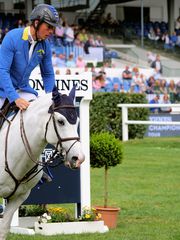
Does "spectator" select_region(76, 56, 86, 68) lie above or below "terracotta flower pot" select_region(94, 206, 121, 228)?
above

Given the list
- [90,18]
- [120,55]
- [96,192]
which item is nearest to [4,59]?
[96,192]

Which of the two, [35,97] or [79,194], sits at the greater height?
[35,97]

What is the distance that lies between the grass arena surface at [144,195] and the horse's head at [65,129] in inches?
89.8

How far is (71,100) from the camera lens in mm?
7441

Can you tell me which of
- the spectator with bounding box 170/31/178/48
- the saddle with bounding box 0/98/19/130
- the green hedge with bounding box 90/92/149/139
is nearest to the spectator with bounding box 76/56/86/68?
the green hedge with bounding box 90/92/149/139

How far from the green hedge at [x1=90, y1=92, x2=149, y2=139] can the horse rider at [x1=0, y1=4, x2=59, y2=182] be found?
16798 mm

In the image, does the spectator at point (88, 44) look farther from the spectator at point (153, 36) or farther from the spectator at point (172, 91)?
the spectator at point (153, 36)

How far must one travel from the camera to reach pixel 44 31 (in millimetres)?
7887

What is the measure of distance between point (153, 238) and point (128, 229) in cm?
75

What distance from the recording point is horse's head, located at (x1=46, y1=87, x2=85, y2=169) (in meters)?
7.05

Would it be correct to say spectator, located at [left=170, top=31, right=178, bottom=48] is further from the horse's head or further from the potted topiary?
the horse's head

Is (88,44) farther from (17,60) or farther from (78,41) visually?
(17,60)

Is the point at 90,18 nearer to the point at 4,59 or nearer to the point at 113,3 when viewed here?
the point at 113,3

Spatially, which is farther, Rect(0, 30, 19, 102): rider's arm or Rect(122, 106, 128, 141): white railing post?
Rect(122, 106, 128, 141): white railing post
